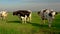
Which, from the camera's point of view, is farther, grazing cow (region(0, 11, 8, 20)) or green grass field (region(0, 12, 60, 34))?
grazing cow (region(0, 11, 8, 20))

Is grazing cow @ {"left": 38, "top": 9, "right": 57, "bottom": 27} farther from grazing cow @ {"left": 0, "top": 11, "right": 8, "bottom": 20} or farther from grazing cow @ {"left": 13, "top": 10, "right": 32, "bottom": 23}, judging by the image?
grazing cow @ {"left": 0, "top": 11, "right": 8, "bottom": 20}

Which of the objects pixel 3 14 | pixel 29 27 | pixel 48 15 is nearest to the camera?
pixel 29 27

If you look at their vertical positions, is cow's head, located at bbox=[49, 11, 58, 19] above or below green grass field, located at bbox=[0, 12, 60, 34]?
above

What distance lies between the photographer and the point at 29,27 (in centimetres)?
273

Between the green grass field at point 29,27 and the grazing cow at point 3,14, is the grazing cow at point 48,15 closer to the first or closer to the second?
the green grass field at point 29,27

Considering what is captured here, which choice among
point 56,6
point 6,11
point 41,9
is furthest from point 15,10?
point 56,6

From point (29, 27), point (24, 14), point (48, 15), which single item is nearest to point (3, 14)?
point (24, 14)

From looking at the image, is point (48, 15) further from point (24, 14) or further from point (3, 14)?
point (3, 14)

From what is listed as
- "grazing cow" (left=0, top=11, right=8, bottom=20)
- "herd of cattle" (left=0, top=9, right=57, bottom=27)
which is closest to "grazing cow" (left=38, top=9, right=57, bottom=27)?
"herd of cattle" (left=0, top=9, right=57, bottom=27)

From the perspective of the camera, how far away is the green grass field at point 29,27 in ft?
8.85

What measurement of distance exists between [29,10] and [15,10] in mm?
174

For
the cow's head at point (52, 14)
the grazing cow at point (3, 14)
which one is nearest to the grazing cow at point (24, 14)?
the grazing cow at point (3, 14)

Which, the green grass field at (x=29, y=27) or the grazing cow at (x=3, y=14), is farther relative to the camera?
the grazing cow at (x=3, y=14)

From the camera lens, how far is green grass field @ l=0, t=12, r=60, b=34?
270 cm
